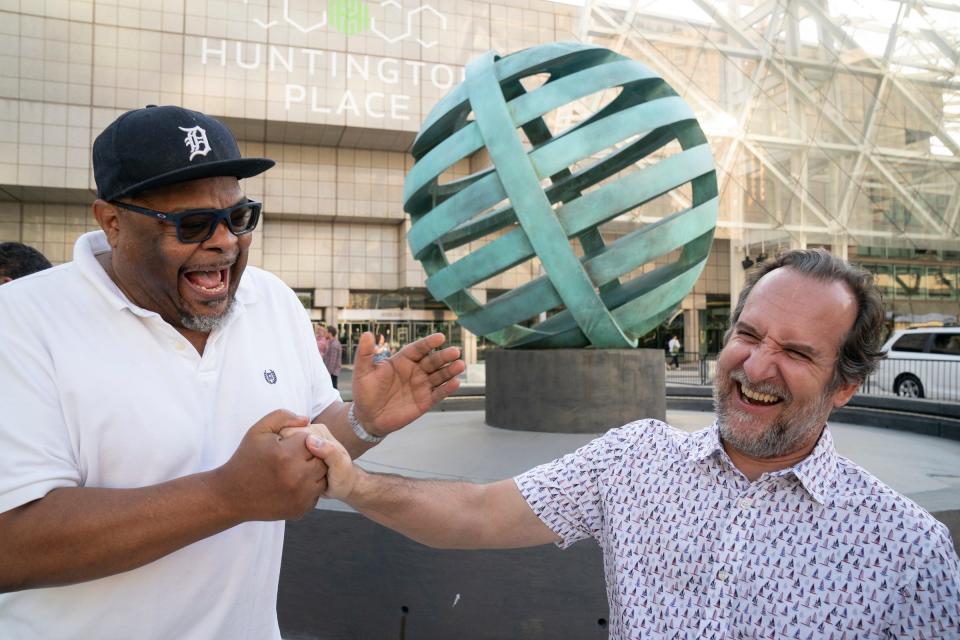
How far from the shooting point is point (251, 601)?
1.63 meters

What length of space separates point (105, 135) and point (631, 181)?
4988 millimetres

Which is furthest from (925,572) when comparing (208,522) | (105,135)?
(105,135)

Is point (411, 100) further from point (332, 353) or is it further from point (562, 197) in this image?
point (562, 197)

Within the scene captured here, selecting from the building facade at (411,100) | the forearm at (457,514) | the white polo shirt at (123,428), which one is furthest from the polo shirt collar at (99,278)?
the building facade at (411,100)

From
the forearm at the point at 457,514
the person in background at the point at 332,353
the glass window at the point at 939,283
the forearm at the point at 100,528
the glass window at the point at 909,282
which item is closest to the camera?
the forearm at the point at 100,528

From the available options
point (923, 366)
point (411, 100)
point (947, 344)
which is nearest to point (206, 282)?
point (923, 366)

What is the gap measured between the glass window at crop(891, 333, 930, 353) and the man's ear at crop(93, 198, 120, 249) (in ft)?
54.4

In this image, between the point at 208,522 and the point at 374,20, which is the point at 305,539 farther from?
the point at 374,20

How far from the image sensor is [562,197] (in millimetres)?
7004

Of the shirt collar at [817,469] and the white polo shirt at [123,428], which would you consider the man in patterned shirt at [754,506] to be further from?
the white polo shirt at [123,428]

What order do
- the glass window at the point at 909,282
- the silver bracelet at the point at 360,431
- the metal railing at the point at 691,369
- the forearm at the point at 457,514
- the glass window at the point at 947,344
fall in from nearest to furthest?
the forearm at the point at 457,514, the silver bracelet at the point at 360,431, the glass window at the point at 947,344, the metal railing at the point at 691,369, the glass window at the point at 909,282

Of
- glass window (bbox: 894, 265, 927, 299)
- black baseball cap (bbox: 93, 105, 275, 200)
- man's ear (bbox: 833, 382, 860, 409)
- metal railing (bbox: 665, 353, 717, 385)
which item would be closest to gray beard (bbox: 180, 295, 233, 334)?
black baseball cap (bbox: 93, 105, 275, 200)

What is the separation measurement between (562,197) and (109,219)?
577cm

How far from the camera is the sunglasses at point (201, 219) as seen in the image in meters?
1.55
